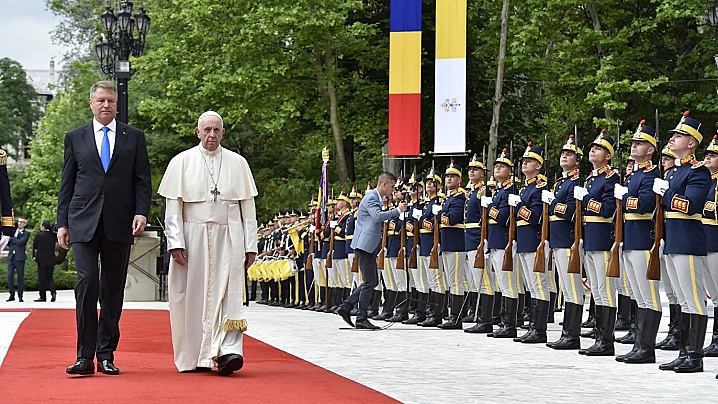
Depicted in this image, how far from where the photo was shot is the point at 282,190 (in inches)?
1403

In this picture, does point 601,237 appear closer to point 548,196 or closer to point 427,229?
point 548,196

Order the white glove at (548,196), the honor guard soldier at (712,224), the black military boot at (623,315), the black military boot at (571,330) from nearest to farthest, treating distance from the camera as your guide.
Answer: the honor guard soldier at (712,224) < the black military boot at (571,330) < the white glove at (548,196) < the black military boot at (623,315)

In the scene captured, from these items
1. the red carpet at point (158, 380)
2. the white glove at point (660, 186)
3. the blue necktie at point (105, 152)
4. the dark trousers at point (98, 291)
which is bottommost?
the red carpet at point (158, 380)

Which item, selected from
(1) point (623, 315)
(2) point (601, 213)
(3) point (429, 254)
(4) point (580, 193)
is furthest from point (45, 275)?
(2) point (601, 213)

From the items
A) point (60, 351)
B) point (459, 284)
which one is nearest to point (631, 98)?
point (459, 284)

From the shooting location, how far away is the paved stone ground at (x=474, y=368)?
8820 mm

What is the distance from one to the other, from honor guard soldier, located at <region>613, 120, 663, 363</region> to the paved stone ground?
0.28 metres

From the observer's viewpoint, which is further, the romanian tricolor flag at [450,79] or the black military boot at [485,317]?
the romanian tricolor flag at [450,79]

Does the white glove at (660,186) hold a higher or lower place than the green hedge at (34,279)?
higher

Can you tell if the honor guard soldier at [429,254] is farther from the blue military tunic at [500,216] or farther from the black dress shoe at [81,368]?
the black dress shoe at [81,368]

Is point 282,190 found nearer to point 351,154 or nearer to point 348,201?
point 351,154

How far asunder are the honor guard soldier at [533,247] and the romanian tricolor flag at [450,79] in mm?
8985

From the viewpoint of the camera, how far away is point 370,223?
637 inches

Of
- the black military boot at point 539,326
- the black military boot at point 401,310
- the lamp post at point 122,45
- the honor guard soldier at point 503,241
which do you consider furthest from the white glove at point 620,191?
the lamp post at point 122,45
